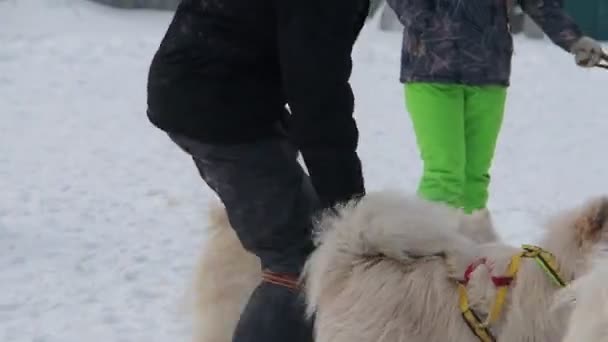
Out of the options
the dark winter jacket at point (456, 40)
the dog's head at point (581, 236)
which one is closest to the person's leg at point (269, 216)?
the dog's head at point (581, 236)

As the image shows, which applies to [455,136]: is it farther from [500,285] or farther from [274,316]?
[500,285]

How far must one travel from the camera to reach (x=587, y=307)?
5.25 feet

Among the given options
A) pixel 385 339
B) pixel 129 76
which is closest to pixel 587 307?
pixel 385 339

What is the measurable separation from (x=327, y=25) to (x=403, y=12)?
149cm

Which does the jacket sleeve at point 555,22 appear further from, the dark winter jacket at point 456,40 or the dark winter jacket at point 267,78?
the dark winter jacket at point 267,78

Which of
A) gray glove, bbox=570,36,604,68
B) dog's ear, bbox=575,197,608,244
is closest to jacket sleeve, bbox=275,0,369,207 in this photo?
dog's ear, bbox=575,197,608,244

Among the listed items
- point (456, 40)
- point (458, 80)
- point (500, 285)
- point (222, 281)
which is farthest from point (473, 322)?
point (456, 40)

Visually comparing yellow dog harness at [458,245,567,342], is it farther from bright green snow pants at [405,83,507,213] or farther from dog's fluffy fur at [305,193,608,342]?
bright green snow pants at [405,83,507,213]

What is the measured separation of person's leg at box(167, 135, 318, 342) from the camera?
9.23ft

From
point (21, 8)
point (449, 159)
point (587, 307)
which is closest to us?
point (587, 307)

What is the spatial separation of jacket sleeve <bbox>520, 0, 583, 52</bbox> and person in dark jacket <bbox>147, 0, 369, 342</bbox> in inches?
62.1

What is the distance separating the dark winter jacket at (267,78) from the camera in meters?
2.50

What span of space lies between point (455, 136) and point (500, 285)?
5.03 ft

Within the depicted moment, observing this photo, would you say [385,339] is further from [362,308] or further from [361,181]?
[361,181]
